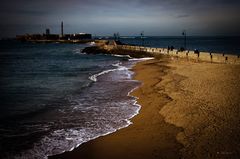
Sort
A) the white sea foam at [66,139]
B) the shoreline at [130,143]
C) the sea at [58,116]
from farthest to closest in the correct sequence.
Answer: the sea at [58,116]
the white sea foam at [66,139]
the shoreline at [130,143]

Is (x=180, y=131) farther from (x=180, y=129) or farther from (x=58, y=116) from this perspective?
(x=58, y=116)

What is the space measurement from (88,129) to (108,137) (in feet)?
4.71

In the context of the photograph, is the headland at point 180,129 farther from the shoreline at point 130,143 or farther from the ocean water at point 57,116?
the ocean water at point 57,116

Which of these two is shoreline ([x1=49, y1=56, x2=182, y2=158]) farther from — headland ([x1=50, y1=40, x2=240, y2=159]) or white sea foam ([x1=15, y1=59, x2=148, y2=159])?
white sea foam ([x1=15, y1=59, x2=148, y2=159])

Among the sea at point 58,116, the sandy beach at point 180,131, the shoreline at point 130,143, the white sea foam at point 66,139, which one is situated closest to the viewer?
the sandy beach at point 180,131

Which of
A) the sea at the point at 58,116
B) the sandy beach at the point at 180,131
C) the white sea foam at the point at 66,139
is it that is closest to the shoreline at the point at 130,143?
the sandy beach at the point at 180,131

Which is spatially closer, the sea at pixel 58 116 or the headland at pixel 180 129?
the headland at pixel 180 129

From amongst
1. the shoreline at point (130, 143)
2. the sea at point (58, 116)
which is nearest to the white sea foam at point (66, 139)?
the sea at point (58, 116)

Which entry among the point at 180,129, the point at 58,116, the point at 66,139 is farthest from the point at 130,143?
the point at 58,116

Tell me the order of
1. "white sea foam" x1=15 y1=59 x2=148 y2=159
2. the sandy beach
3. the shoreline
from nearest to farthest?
the sandy beach → the shoreline → "white sea foam" x1=15 y1=59 x2=148 y2=159

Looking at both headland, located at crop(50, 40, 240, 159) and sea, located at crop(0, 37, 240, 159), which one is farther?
sea, located at crop(0, 37, 240, 159)

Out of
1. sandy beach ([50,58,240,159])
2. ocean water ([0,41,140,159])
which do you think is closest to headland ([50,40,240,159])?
sandy beach ([50,58,240,159])

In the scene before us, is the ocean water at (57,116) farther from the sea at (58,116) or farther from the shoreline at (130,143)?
the shoreline at (130,143)

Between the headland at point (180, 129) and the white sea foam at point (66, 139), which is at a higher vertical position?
the headland at point (180, 129)
